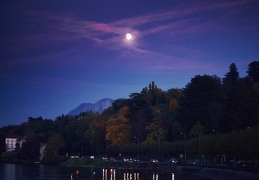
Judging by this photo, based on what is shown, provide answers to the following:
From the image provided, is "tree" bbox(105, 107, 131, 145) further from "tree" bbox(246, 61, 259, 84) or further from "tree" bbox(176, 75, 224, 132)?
"tree" bbox(246, 61, 259, 84)

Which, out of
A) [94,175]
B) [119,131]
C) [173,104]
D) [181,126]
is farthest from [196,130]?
[173,104]

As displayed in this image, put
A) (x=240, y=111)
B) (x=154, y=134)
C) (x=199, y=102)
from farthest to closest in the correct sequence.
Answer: (x=154, y=134)
(x=199, y=102)
(x=240, y=111)

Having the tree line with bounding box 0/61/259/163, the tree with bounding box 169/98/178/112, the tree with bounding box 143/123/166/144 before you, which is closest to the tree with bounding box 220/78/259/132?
the tree line with bounding box 0/61/259/163

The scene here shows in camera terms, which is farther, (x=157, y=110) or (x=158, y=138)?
(x=157, y=110)

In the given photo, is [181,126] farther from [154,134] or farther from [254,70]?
[254,70]

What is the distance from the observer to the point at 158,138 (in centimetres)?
12550

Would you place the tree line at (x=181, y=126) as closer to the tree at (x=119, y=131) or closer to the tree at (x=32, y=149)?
the tree at (x=119, y=131)

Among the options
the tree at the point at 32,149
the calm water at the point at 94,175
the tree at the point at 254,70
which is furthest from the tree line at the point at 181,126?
the tree at the point at 32,149

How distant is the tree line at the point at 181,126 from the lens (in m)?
105

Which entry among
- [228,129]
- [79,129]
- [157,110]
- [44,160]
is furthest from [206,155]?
[44,160]

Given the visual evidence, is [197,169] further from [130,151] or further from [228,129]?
[130,151]

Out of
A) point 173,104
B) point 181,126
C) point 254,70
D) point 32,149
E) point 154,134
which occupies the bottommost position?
point 32,149

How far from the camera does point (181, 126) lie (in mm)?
129875

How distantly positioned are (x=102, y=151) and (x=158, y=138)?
37.7 metres
